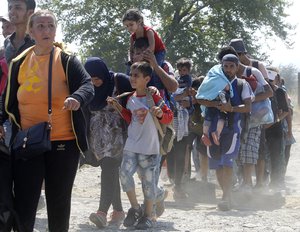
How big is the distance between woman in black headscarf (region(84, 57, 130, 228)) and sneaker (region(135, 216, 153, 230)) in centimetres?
33

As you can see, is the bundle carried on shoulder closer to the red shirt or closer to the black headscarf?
the black headscarf

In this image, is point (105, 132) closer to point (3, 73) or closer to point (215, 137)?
point (3, 73)

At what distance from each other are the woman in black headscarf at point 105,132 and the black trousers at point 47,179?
171cm

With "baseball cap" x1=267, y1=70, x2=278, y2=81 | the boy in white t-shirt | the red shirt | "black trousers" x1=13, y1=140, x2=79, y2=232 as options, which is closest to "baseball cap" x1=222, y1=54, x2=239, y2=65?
the boy in white t-shirt

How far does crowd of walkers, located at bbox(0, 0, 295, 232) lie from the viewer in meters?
4.73

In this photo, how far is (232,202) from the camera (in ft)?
27.5

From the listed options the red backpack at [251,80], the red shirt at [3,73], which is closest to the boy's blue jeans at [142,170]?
the red shirt at [3,73]

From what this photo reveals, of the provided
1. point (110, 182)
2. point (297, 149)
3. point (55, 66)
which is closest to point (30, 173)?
point (55, 66)

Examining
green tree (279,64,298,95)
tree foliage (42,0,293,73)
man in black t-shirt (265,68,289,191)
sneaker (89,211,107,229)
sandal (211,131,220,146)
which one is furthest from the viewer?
green tree (279,64,298,95)

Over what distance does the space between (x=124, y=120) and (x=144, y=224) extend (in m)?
1.04

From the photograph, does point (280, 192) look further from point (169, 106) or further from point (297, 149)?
point (297, 149)

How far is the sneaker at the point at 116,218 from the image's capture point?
6.76m

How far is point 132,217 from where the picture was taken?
6531 mm

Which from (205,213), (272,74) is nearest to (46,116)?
(205,213)
